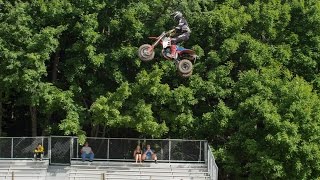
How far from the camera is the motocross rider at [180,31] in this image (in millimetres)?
22000

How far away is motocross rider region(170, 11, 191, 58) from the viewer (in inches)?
866

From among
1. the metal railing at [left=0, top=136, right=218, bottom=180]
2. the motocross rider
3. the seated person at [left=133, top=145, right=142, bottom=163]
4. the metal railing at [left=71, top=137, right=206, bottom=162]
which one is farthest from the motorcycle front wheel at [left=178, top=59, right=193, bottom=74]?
the seated person at [left=133, top=145, right=142, bottom=163]

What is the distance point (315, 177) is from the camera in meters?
25.9

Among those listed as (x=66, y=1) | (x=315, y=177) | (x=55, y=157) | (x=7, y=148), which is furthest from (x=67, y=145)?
(x=315, y=177)

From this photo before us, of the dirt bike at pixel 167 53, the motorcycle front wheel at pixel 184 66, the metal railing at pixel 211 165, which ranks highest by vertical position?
the dirt bike at pixel 167 53

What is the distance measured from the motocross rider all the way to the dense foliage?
5.36 meters

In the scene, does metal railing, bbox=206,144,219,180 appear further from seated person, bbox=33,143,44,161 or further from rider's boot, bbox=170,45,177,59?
seated person, bbox=33,143,44,161

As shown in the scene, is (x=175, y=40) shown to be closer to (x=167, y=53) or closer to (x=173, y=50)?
(x=173, y=50)

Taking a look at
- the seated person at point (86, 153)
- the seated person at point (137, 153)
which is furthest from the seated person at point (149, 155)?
the seated person at point (86, 153)

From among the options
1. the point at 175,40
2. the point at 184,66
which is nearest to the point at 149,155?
the point at 184,66

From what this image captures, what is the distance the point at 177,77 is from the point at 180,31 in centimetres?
739

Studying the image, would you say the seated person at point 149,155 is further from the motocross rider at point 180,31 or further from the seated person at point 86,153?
the motocross rider at point 180,31

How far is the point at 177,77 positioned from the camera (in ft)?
96.9

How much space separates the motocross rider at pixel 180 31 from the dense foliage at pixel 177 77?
5.36 meters
